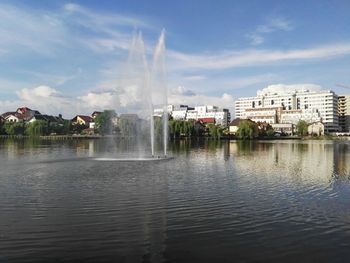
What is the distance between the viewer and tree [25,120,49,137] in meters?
188

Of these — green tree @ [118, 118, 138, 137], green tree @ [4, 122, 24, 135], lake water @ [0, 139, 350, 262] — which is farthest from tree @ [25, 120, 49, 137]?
lake water @ [0, 139, 350, 262]

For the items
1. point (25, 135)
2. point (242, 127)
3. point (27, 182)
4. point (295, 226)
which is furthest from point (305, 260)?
point (25, 135)

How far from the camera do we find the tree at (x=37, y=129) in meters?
188

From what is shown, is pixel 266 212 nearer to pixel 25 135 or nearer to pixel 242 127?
pixel 242 127

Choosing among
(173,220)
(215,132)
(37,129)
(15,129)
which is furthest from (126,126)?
(173,220)

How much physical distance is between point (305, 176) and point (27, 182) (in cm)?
2163

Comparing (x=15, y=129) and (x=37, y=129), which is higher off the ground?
(x=15, y=129)

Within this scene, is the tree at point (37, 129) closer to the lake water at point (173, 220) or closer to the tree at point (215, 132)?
the tree at point (215, 132)

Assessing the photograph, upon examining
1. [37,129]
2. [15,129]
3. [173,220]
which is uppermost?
[15,129]

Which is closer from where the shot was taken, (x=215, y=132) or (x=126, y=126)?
(x=126, y=126)

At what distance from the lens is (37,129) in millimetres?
187750

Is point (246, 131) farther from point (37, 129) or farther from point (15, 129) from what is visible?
point (15, 129)

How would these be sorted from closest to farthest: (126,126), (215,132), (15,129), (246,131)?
(126,126) < (246,131) < (215,132) < (15,129)

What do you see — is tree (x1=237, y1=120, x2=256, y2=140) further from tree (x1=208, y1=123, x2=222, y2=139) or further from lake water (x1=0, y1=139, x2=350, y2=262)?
lake water (x1=0, y1=139, x2=350, y2=262)
